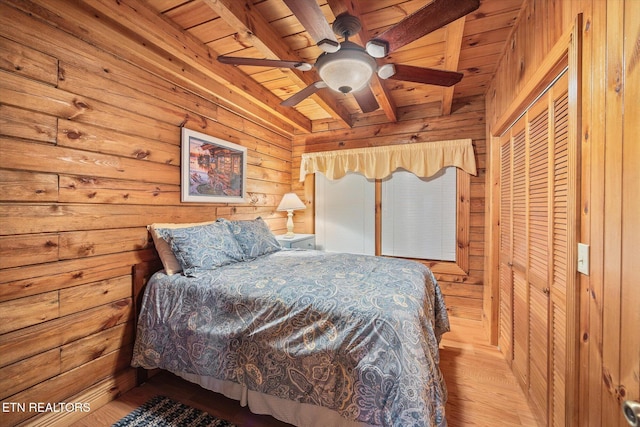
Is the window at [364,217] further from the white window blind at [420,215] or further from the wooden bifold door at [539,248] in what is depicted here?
the wooden bifold door at [539,248]

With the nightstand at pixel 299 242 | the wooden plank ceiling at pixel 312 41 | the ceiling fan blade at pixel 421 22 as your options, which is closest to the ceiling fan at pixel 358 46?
the ceiling fan blade at pixel 421 22

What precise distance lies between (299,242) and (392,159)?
62.3 inches

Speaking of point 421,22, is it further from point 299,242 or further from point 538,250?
point 299,242

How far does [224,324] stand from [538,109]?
2.24m

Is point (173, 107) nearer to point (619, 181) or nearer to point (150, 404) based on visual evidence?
point (150, 404)

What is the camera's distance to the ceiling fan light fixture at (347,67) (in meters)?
1.42

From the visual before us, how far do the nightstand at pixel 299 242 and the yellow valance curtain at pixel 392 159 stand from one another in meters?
0.89

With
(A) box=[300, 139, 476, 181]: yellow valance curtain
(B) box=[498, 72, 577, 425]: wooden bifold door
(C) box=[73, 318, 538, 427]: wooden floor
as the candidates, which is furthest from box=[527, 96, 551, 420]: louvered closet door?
(A) box=[300, 139, 476, 181]: yellow valance curtain

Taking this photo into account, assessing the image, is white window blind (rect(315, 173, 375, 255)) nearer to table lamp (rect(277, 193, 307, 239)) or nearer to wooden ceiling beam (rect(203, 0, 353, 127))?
table lamp (rect(277, 193, 307, 239))

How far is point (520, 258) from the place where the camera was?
1884 mm

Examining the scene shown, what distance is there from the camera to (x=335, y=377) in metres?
1.21

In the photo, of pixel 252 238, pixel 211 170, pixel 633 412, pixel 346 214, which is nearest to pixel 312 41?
pixel 211 170

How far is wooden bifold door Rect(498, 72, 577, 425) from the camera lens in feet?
4.10

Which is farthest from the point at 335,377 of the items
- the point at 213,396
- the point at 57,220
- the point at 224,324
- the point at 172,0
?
the point at 172,0
